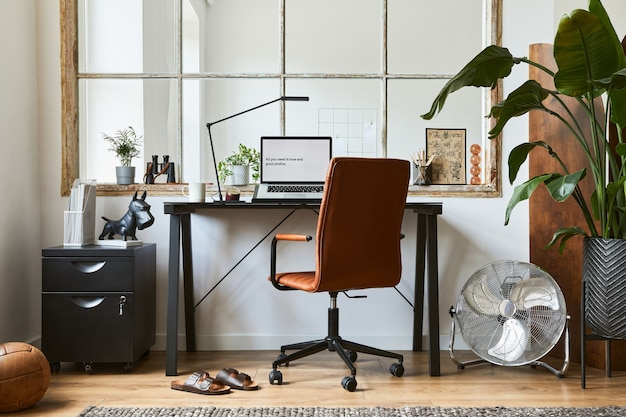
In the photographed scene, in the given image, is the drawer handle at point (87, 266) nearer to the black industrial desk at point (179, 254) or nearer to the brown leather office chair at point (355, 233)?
the black industrial desk at point (179, 254)

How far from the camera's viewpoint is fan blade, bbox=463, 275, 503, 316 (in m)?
3.10

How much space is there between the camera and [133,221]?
3.37 m

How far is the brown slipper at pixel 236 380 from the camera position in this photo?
2868 millimetres

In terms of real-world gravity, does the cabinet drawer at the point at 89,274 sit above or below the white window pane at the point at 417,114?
below

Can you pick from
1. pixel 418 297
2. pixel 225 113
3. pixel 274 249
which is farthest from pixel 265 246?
pixel 418 297

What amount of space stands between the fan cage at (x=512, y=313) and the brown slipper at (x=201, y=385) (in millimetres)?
1168

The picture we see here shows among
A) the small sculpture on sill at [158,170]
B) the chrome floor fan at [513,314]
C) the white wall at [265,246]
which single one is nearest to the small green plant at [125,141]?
the small sculpture on sill at [158,170]

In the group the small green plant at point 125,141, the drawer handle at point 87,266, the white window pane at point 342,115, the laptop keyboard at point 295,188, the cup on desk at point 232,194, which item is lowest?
the drawer handle at point 87,266

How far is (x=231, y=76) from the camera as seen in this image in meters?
3.77

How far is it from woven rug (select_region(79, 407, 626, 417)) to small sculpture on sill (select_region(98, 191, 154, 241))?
3.38 feet

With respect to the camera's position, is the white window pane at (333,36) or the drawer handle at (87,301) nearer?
the drawer handle at (87,301)

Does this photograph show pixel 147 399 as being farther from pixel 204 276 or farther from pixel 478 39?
pixel 478 39

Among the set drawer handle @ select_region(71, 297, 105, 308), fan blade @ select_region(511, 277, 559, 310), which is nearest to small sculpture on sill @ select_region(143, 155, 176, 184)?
drawer handle @ select_region(71, 297, 105, 308)

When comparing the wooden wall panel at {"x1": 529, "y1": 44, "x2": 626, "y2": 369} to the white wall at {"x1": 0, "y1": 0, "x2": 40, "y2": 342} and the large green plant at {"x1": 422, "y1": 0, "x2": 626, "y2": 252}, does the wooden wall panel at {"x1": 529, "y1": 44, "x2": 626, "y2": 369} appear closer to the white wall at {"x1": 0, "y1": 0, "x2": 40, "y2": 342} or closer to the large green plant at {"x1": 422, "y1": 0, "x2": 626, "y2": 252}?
the large green plant at {"x1": 422, "y1": 0, "x2": 626, "y2": 252}
